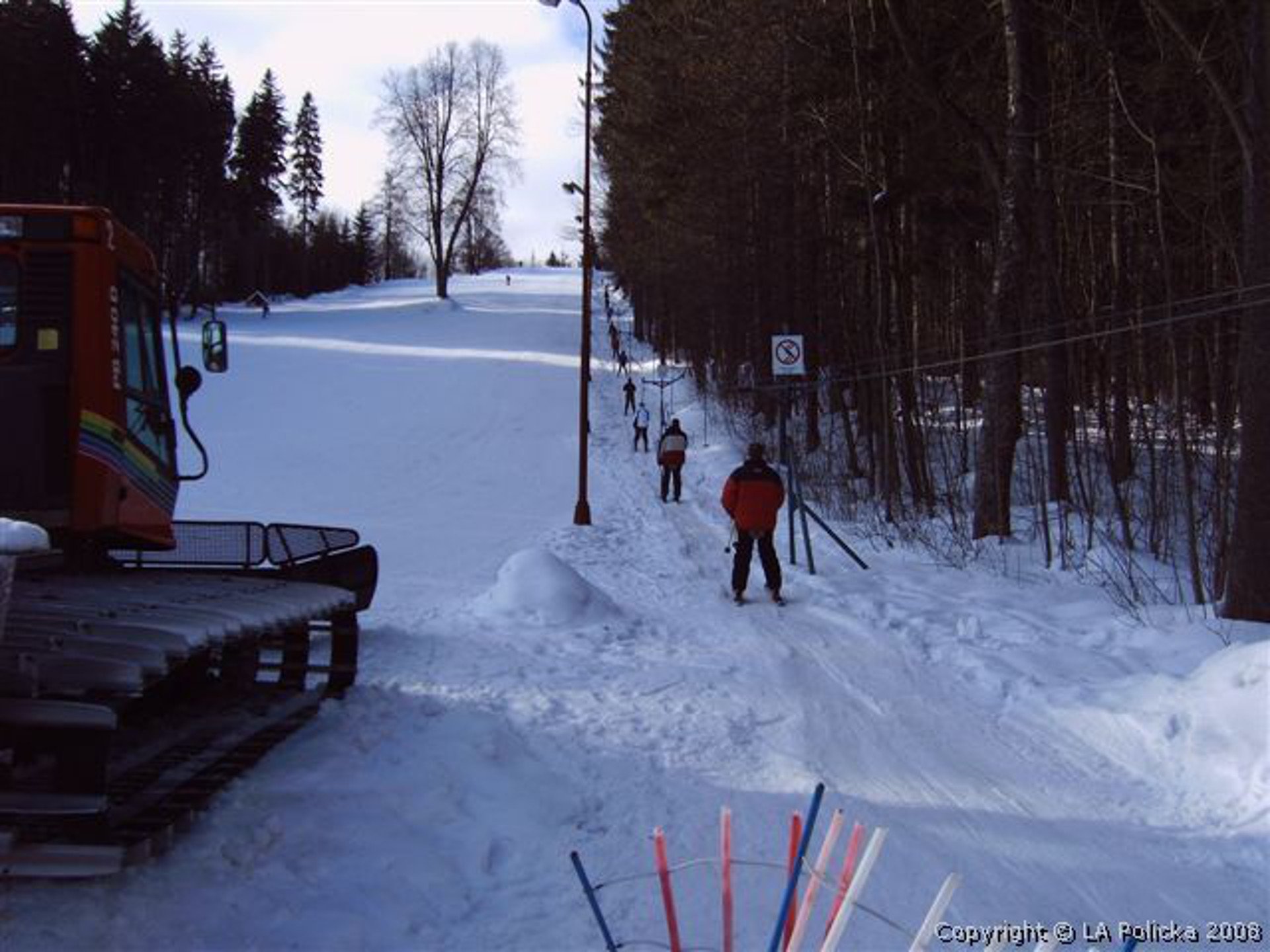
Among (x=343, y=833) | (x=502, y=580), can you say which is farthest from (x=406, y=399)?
(x=343, y=833)

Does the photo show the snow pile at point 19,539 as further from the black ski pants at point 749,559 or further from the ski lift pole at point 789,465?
the ski lift pole at point 789,465

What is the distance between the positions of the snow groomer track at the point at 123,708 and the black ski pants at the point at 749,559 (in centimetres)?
567

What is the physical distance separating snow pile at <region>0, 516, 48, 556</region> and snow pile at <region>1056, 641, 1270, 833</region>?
540 cm

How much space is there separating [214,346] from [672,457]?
551 inches

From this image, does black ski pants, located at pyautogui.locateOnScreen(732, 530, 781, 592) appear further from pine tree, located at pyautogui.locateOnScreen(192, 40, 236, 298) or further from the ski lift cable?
pine tree, located at pyautogui.locateOnScreen(192, 40, 236, 298)

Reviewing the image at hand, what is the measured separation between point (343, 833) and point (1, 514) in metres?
2.77

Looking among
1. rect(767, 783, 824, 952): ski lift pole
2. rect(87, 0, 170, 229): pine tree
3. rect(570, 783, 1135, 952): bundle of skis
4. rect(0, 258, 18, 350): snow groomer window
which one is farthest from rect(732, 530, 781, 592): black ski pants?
rect(87, 0, 170, 229): pine tree

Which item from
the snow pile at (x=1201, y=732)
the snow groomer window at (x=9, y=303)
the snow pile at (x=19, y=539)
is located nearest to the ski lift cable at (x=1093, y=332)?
the snow pile at (x=1201, y=732)

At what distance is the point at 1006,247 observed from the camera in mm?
13258

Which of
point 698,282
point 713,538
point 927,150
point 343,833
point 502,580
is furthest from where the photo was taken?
point 698,282

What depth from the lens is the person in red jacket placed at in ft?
36.1

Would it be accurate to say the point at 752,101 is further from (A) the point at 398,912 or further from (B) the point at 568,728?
(A) the point at 398,912

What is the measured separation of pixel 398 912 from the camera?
3908 mm

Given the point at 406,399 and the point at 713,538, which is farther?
the point at 406,399
